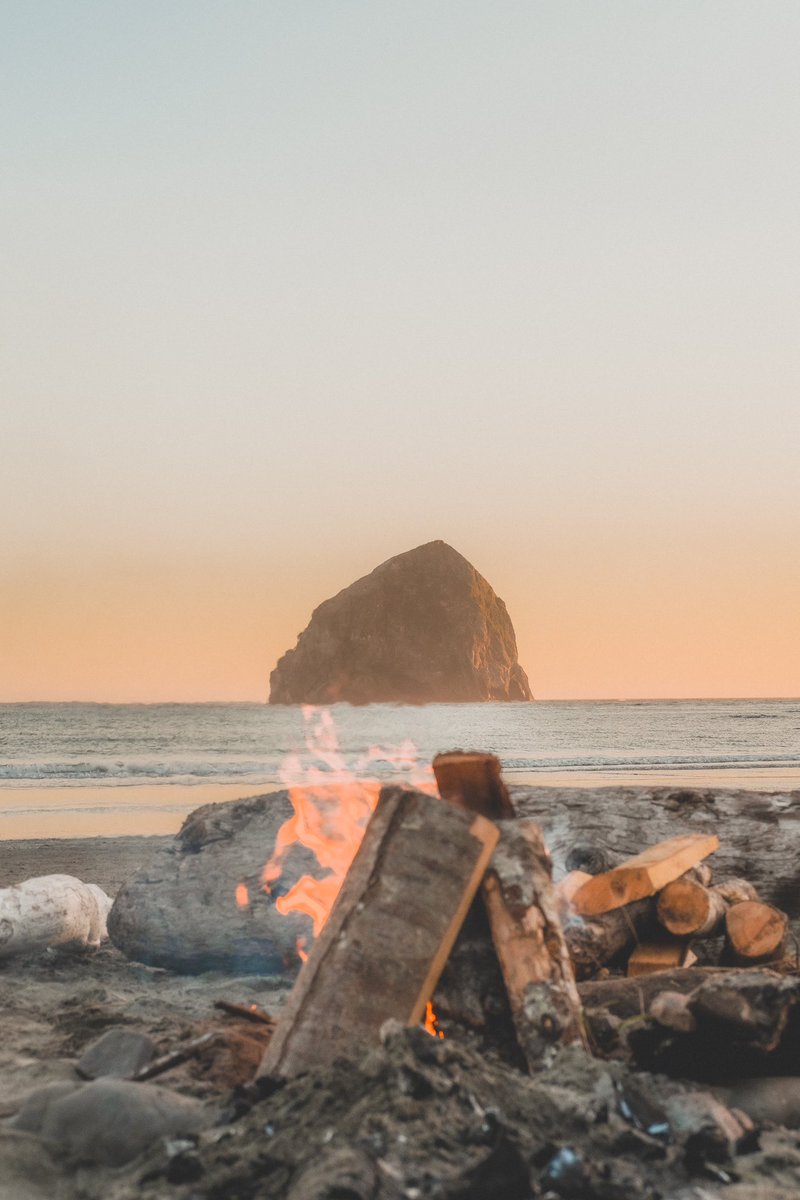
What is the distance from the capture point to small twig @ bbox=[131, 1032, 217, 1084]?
3971mm

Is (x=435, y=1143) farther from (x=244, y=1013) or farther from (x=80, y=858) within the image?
(x=80, y=858)

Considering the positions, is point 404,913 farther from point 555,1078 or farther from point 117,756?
point 117,756

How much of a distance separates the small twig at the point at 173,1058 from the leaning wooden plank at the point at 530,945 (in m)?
1.30

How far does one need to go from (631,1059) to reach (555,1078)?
62cm

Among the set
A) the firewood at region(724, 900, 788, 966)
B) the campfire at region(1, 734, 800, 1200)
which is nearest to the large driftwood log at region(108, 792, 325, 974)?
the campfire at region(1, 734, 800, 1200)

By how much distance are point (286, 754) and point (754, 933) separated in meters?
27.7

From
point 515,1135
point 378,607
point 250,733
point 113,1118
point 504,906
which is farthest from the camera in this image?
point 378,607

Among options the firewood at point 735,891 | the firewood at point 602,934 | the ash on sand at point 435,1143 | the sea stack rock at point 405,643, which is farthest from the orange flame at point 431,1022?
the sea stack rock at point 405,643

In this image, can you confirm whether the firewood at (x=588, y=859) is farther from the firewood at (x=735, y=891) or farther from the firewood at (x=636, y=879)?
the firewood at (x=636, y=879)

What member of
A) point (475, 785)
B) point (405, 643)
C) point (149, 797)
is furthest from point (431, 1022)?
point (405, 643)

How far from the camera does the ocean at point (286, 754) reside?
53.7ft

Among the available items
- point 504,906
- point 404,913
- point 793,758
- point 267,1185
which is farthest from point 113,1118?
point 793,758

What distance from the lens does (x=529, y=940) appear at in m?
4.20

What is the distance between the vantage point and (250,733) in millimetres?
44094
